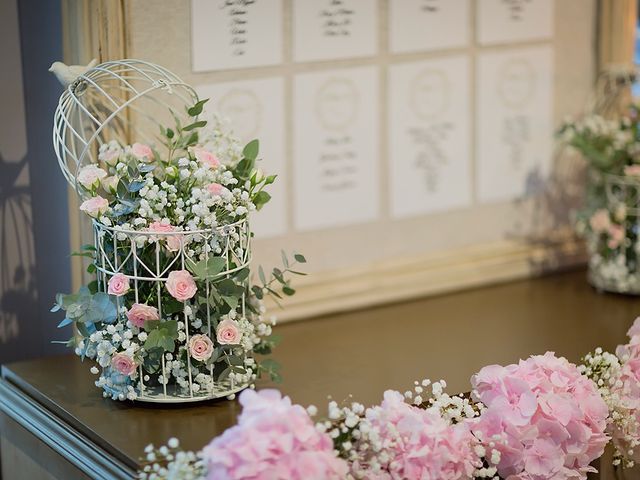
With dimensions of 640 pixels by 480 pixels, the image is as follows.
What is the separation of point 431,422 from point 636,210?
88cm

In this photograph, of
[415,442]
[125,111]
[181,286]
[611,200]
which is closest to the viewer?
[415,442]

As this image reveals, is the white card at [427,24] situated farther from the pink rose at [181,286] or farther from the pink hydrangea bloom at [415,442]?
the pink hydrangea bloom at [415,442]

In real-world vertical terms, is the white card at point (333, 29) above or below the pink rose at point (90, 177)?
above

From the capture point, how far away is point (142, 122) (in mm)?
1849

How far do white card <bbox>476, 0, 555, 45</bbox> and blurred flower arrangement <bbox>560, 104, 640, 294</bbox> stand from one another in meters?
0.20

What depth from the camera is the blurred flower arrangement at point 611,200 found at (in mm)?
2164

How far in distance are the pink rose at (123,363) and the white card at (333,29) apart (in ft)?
2.20

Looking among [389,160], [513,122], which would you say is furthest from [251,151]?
[513,122]

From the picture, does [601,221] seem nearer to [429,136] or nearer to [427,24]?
[429,136]

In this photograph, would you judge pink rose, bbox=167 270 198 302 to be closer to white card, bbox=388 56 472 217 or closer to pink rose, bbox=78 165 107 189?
pink rose, bbox=78 165 107 189

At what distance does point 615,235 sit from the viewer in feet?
7.10

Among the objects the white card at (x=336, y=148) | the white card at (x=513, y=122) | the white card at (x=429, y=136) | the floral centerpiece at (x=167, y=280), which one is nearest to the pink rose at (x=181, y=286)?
the floral centerpiece at (x=167, y=280)

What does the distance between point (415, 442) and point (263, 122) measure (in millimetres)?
734

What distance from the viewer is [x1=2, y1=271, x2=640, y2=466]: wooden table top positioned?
1576 mm
